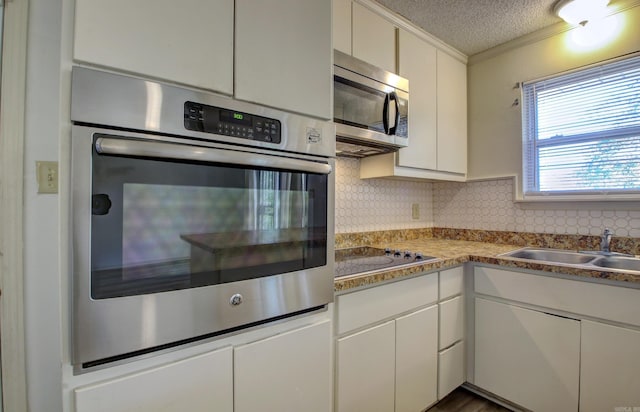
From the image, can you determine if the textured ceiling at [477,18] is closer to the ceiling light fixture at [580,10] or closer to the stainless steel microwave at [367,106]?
the ceiling light fixture at [580,10]

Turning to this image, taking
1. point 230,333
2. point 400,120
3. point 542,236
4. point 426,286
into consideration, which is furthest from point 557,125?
point 230,333

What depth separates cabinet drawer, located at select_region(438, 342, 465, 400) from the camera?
1680 millimetres

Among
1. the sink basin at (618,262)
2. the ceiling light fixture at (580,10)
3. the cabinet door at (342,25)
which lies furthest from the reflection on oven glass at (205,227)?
the ceiling light fixture at (580,10)

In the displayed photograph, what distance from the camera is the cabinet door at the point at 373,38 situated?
1.61 metres

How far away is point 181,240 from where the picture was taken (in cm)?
77

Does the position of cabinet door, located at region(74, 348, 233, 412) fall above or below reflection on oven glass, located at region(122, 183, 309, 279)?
below

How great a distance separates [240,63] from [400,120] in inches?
41.2

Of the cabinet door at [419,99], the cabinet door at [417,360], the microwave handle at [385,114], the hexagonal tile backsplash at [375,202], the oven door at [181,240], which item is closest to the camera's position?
the oven door at [181,240]

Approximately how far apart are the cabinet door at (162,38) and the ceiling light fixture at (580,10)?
192 centimetres

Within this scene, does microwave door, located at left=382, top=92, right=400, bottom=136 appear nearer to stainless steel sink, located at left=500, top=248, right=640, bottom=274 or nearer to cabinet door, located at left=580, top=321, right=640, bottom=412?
stainless steel sink, located at left=500, top=248, right=640, bottom=274

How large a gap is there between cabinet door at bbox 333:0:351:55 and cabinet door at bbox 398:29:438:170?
1.45 ft

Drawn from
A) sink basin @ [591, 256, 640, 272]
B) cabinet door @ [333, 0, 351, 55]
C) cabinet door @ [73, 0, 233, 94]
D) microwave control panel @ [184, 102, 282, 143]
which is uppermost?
cabinet door @ [333, 0, 351, 55]

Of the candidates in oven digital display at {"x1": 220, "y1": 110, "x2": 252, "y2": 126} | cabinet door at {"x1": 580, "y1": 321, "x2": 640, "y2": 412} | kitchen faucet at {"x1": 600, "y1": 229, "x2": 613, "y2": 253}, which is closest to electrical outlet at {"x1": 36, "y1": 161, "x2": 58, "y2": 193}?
oven digital display at {"x1": 220, "y1": 110, "x2": 252, "y2": 126}

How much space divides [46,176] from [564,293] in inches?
89.9
